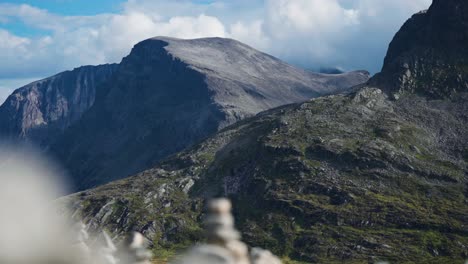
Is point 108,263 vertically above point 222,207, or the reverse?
point 222,207

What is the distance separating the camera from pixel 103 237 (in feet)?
26.3

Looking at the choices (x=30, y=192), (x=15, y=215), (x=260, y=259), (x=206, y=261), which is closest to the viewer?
(x=206, y=261)

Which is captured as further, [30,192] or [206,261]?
[30,192]

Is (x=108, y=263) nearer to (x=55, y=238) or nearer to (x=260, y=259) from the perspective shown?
(x=260, y=259)

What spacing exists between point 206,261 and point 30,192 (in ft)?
110

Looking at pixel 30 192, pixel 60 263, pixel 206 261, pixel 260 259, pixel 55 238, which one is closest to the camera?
pixel 206 261

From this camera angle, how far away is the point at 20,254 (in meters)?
9.30

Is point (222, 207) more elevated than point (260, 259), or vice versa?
point (222, 207)

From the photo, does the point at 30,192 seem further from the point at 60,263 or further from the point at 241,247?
the point at 241,247

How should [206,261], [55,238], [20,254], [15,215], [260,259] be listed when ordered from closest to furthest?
1. [206,261]
2. [260,259]
3. [20,254]
4. [55,238]
5. [15,215]

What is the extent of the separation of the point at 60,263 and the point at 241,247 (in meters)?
2.88

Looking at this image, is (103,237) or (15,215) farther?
(15,215)

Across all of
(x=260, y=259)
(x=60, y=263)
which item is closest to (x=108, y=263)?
(x=60, y=263)

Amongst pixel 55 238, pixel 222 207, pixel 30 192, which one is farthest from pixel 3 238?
pixel 30 192
